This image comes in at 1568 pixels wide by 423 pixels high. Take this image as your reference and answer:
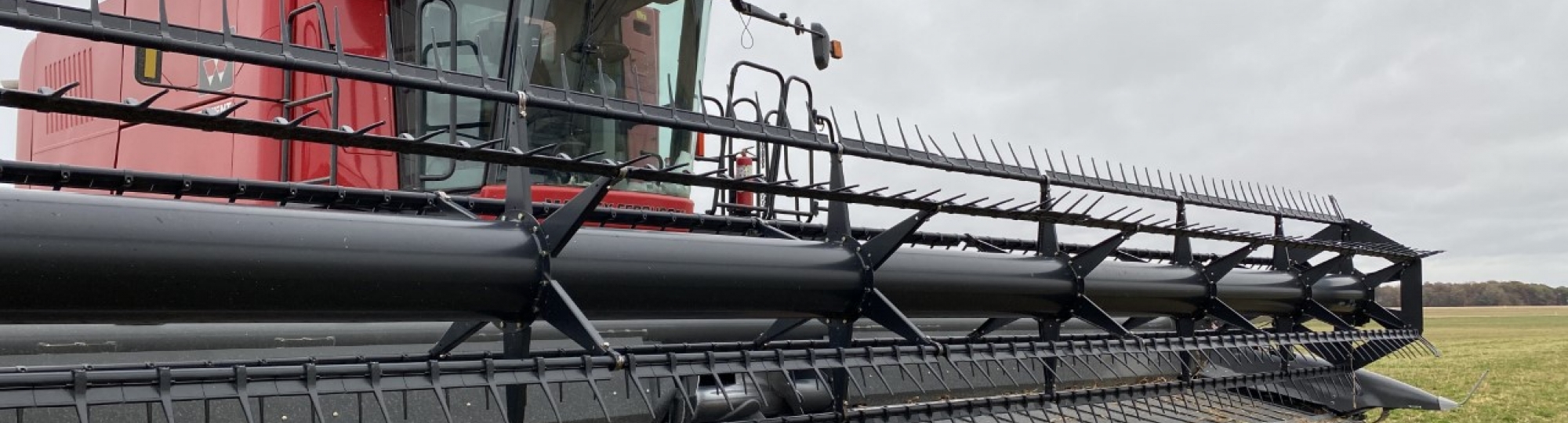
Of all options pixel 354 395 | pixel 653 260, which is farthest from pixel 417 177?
pixel 653 260

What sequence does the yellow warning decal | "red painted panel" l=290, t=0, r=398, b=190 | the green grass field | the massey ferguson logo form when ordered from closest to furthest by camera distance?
1. the yellow warning decal
2. "red painted panel" l=290, t=0, r=398, b=190
3. the massey ferguson logo
4. the green grass field

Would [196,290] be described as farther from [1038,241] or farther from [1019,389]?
[1019,389]

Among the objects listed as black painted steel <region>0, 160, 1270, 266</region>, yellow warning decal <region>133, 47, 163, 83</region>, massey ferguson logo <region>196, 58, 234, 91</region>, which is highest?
massey ferguson logo <region>196, 58, 234, 91</region>

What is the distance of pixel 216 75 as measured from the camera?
4633mm

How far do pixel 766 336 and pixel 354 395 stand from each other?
1028 millimetres

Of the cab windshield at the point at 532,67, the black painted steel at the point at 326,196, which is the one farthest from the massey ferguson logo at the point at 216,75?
the black painted steel at the point at 326,196

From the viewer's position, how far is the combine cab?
209 cm

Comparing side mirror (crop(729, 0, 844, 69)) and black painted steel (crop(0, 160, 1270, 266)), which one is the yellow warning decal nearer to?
black painted steel (crop(0, 160, 1270, 266))

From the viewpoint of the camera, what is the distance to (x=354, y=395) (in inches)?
116

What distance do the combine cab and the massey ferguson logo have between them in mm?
14

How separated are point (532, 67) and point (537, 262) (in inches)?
62.9

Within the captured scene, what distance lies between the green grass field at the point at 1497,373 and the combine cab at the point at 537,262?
12.5ft

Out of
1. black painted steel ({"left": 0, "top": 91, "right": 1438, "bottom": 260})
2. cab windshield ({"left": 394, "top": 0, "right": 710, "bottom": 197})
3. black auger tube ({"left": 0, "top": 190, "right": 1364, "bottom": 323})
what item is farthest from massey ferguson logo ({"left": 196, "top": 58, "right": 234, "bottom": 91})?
black painted steel ({"left": 0, "top": 91, "right": 1438, "bottom": 260})

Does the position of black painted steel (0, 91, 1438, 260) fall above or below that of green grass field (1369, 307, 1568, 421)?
above
